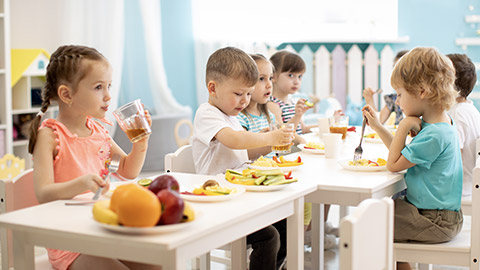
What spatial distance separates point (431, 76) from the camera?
7.09 feet

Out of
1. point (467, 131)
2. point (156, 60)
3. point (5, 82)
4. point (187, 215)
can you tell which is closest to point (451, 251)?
point (467, 131)

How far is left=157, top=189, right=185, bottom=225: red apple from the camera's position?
131cm

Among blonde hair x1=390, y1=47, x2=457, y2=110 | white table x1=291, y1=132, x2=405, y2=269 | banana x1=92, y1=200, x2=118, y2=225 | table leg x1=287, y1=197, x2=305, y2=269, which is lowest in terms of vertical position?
table leg x1=287, y1=197, x2=305, y2=269

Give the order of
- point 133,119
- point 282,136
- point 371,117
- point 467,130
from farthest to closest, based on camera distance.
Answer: point 467,130
point 371,117
point 282,136
point 133,119

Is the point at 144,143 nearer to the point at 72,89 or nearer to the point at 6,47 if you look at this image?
the point at 72,89

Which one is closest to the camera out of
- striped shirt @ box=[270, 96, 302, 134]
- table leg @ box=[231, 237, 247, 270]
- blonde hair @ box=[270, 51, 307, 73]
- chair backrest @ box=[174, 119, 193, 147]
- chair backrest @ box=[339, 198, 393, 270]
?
chair backrest @ box=[339, 198, 393, 270]

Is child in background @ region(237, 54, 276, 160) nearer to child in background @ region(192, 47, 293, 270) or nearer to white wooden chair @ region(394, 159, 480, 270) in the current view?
child in background @ region(192, 47, 293, 270)

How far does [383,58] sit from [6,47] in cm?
345

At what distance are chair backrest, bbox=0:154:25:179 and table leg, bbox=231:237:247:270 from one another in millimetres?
2304

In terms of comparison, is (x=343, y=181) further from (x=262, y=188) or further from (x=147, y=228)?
(x=147, y=228)

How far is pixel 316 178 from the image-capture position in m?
2.00

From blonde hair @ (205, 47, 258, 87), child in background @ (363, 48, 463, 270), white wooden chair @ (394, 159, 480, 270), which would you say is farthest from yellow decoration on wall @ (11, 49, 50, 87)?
white wooden chair @ (394, 159, 480, 270)

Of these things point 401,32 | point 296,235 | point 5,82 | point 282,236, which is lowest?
point 282,236

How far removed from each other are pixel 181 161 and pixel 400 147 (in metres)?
0.83
